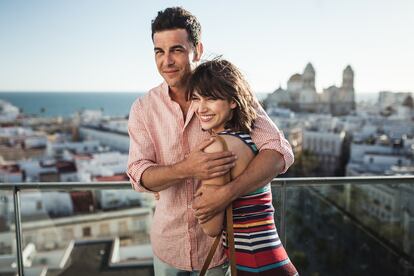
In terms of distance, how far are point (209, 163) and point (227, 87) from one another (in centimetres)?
22

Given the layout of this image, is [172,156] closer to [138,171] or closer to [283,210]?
[138,171]

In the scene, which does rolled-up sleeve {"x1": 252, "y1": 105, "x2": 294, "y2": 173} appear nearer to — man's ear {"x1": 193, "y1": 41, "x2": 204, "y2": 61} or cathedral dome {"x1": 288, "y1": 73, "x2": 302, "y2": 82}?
man's ear {"x1": 193, "y1": 41, "x2": 204, "y2": 61}

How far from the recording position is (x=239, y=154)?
1.04m

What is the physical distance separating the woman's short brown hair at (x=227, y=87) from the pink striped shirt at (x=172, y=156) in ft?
0.53

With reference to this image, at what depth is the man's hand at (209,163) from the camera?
1.00 m

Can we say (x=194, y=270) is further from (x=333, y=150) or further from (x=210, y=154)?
(x=333, y=150)

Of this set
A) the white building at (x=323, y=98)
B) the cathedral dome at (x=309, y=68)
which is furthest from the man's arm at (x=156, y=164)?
the cathedral dome at (x=309, y=68)

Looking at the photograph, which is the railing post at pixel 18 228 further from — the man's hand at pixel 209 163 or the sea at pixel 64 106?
the sea at pixel 64 106

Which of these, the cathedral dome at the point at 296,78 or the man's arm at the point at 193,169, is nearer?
the man's arm at the point at 193,169

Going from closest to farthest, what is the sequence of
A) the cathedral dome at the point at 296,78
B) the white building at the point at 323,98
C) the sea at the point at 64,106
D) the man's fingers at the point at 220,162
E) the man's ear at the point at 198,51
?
the man's fingers at the point at 220,162, the man's ear at the point at 198,51, the white building at the point at 323,98, the cathedral dome at the point at 296,78, the sea at the point at 64,106

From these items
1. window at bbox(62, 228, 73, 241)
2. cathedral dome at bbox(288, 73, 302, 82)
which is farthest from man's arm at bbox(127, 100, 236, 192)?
cathedral dome at bbox(288, 73, 302, 82)

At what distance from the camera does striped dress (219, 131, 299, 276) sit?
101cm

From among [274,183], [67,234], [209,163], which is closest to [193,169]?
[209,163]

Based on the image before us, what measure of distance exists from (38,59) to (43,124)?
11.8 metres
